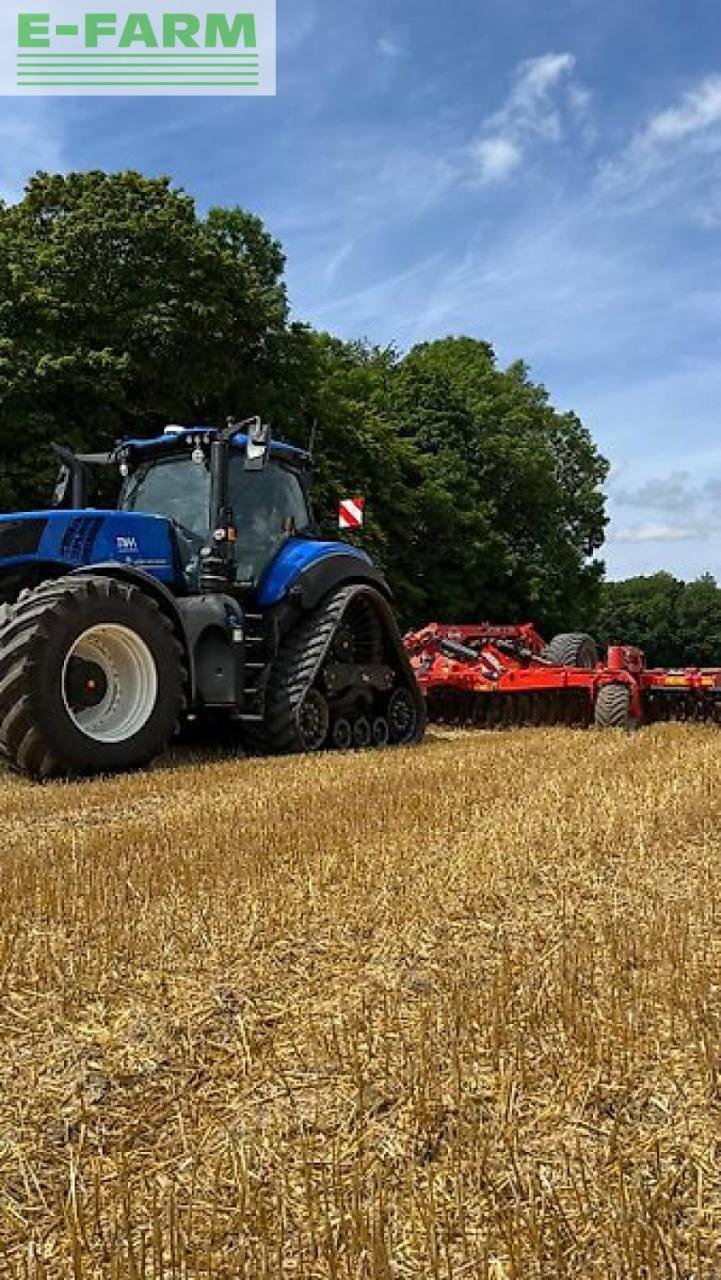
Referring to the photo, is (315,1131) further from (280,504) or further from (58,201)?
(58,201)

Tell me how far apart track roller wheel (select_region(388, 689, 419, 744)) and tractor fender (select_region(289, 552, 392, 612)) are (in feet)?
3.68

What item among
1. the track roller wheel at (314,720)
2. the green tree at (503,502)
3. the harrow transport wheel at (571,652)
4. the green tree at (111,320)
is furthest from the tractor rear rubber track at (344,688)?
the green tree at (503,502)

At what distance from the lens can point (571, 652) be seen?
15.2 metres

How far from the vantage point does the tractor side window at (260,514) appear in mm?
9164

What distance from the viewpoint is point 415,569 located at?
2767cm

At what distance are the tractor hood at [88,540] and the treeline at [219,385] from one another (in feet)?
6.82

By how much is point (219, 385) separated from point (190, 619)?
10.7m

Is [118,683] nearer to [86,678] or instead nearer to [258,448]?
[86,678]

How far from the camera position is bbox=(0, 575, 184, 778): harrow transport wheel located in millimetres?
7027

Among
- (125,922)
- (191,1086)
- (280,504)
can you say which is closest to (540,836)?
(125,922)

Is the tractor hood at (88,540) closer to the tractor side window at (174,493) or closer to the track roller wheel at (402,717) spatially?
the tractor side window at (174,493)

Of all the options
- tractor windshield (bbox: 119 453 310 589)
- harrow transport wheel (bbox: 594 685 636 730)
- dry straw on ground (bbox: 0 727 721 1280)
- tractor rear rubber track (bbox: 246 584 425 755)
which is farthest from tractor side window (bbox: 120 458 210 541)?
harrow transport wheel (bbox: 594 685 636 730)

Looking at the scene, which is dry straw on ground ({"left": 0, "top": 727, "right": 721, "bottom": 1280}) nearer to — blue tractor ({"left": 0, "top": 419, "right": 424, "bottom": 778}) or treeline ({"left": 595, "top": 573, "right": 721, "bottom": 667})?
blue tractor ({"left": 0, "top": 419, "right": 424, "bottom": 778})

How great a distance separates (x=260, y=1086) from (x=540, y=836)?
9.46 ft
